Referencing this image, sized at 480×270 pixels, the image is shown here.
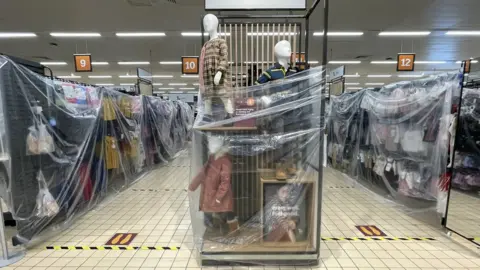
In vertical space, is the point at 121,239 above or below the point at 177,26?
below

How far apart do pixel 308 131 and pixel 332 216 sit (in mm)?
1681

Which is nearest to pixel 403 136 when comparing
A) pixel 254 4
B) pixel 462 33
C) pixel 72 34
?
pixel 254 4

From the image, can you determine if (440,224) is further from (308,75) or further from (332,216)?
(308,75)

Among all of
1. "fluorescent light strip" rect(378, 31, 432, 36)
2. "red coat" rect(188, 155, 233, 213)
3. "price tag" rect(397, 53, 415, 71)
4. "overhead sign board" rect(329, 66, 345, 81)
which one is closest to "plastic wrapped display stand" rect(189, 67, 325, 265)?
"red coat" rect(188, 155, 233, 213)

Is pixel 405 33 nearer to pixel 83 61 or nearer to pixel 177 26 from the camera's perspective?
pixel 177 26

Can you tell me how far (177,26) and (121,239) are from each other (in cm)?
542

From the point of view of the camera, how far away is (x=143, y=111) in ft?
17.4

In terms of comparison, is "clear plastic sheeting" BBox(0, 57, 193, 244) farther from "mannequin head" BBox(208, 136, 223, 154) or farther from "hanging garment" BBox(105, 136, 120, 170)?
"mannequin head" BBox(208, 136, 223, 154)

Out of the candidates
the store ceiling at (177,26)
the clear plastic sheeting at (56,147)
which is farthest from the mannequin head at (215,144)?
the store ceiling at (177,26)

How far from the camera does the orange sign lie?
2.57 m

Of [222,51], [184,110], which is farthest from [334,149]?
[184,110]

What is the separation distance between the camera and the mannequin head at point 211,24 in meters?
2.25

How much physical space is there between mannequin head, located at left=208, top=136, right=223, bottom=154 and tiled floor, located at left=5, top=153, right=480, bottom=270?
3.35 feet

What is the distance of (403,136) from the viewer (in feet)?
11.8
